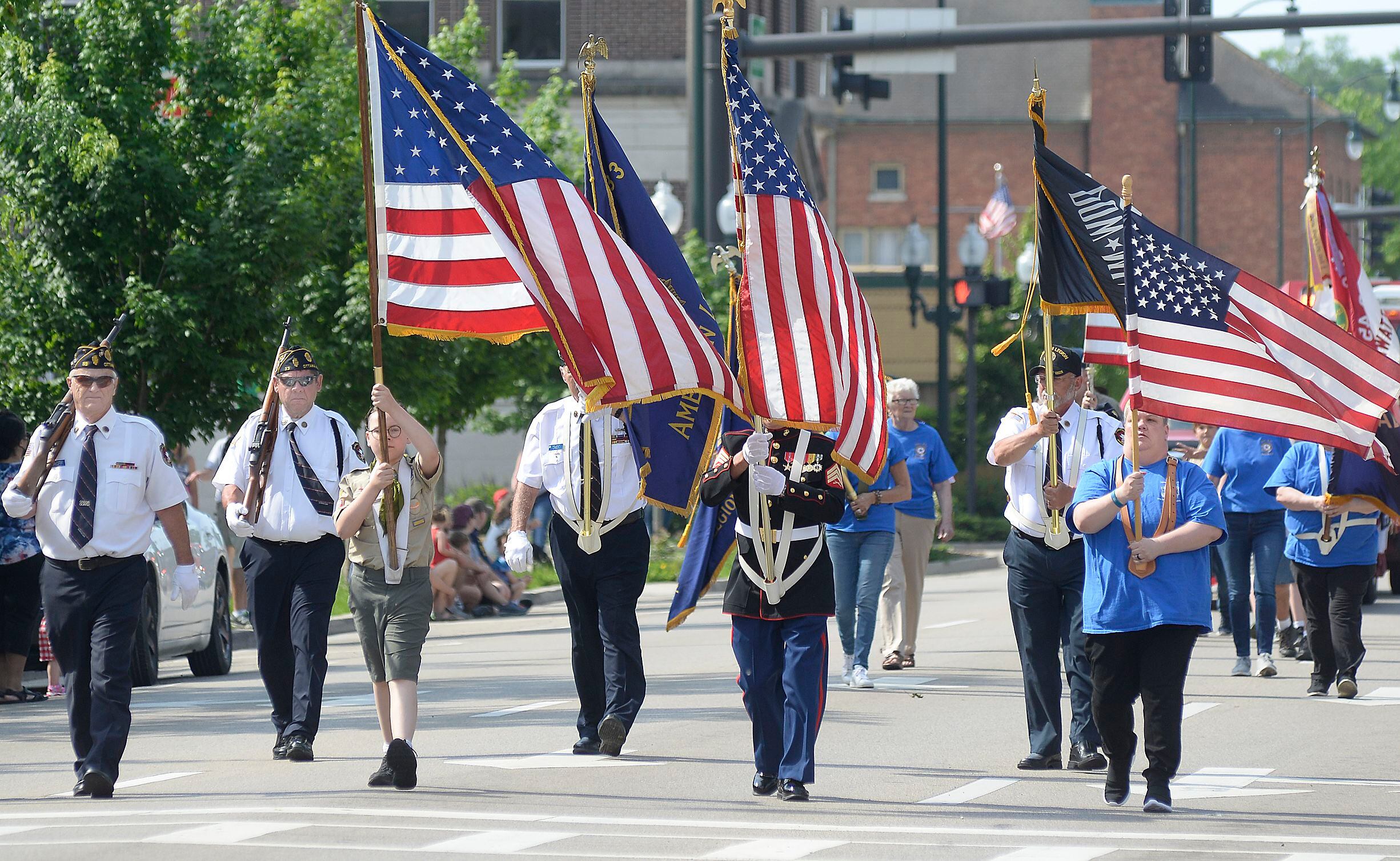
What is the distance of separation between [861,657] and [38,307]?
28.4 ft

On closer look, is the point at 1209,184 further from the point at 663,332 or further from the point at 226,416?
the point at 663,332

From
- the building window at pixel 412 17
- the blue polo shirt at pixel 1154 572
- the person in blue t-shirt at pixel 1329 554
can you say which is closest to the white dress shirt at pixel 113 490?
the blue polo shirt at pixel 1154 572

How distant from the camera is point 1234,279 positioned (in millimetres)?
9555

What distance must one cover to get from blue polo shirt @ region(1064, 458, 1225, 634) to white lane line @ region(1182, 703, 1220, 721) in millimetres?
3615

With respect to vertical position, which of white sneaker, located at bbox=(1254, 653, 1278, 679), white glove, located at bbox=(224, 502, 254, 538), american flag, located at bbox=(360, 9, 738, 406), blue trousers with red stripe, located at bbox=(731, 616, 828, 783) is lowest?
white sneaker, located at bbox=(1254, 653, 1278, 679)

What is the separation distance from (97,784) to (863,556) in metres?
5.94

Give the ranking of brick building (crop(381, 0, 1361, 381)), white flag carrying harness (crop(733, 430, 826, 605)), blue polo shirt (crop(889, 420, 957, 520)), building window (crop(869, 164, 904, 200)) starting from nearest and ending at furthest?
white flag carrying harness (crop(733, 430, 826, 605))
blue polo shirt (crop(889, 420, 957, 520))
brick building (crop(381, 0, 1361, 381))
building window (crop(869, 164, 904, 200))

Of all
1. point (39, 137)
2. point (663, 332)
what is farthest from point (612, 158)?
point (39, 137)

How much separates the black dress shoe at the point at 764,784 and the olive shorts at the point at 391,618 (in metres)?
1.61

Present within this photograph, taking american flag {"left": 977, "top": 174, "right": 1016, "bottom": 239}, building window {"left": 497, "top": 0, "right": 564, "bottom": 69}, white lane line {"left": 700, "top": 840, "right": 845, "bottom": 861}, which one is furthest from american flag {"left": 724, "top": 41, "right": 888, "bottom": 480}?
american flag {"left": 977, "top": 174, "right": 1016, "bottom": 239}

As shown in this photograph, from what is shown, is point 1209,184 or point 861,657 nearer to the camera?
point 861,657

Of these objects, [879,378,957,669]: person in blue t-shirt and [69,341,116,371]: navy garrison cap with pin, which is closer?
[69,341,116,371]: navy garrison cap with pin

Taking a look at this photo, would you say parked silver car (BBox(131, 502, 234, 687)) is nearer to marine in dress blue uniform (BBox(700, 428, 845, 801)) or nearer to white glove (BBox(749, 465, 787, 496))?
marine in dress blue uniform (BBox(700, 428, 845, 801))

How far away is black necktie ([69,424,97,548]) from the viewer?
935 centimetres
